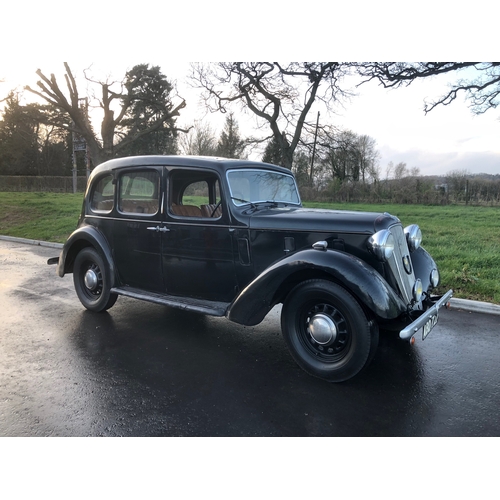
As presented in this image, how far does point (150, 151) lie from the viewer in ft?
72.2

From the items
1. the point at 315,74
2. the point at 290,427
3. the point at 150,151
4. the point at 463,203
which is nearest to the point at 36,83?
the point at 150,151

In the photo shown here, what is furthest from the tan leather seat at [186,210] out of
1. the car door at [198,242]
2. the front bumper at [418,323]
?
the front bumper at [418,323]

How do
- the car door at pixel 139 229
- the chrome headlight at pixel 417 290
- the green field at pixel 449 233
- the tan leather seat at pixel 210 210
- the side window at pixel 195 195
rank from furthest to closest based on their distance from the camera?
the green field at pixel 449 233
the car door at pixel 139 229
the side window at pixel 195 195
the tan leather seat at pixel 210 210
the chrome headlight at pixel 417 290

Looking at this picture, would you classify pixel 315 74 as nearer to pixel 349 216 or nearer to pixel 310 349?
pixel 349 216

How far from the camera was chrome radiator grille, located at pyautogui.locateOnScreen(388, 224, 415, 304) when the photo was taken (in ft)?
10.5

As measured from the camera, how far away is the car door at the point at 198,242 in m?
3.78

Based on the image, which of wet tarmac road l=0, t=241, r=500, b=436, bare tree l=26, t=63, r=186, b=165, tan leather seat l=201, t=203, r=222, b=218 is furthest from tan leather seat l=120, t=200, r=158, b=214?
bare tree l=26, t=63, r=186, b=165

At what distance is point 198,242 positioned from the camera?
12.7ft

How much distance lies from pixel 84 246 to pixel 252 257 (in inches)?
102

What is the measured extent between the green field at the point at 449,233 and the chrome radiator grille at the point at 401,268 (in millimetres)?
2427

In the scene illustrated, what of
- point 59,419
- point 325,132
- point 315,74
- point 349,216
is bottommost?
point 59,419

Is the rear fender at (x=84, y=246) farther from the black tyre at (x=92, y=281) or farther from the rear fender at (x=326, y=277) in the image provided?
the rear fender at (x=326, y=277)

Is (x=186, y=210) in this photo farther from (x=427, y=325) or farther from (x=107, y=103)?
(x=107, y=103)
